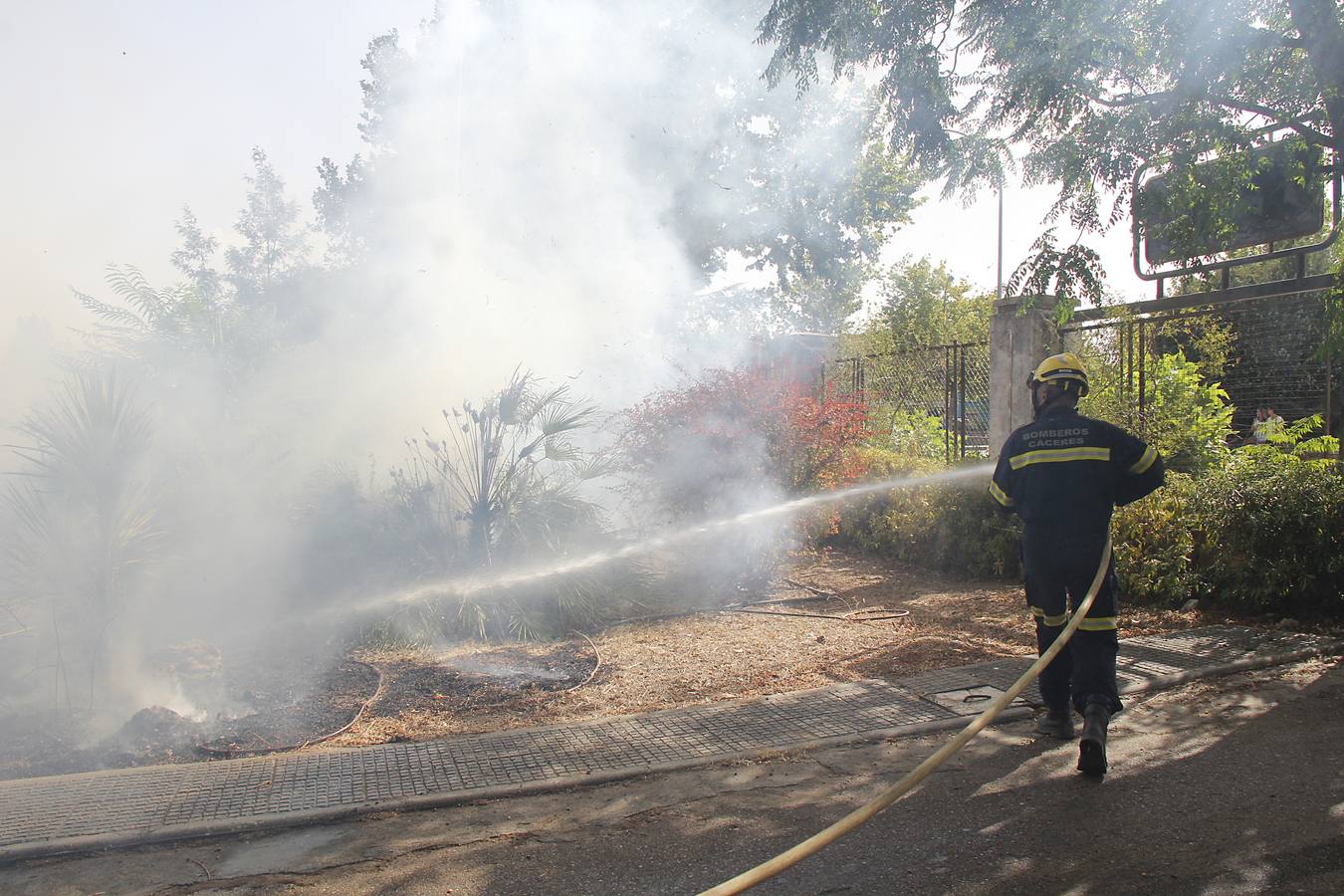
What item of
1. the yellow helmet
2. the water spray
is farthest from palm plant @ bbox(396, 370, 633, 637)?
the yellow helmet

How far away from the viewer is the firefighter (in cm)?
377

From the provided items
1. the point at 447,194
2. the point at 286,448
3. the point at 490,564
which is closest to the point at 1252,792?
the point at 490,564

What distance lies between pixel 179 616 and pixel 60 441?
5.31ft

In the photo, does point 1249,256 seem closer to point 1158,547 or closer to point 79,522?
point 1158,547

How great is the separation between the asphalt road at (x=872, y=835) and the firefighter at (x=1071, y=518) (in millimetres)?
318

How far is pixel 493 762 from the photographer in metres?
3.85

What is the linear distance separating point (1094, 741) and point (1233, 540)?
330 cm

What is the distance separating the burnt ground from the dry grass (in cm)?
1

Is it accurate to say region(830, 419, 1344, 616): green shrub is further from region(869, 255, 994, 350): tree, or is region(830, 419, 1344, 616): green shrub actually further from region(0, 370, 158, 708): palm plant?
region(869, 255, 994, 350): tree

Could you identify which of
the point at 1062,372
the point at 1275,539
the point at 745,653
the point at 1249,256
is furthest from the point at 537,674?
the point at 1249,256

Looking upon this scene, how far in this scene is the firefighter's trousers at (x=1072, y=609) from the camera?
12.2ft

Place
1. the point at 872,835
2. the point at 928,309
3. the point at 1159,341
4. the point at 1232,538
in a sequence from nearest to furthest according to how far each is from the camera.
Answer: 1. the point at 872,835
2. the point at 1232,538
3. the point at 1159,341
4. the point at 928,309

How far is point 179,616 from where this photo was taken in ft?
20.1

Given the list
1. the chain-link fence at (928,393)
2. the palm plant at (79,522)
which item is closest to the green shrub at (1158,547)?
the chain-link fence at (928,393)
